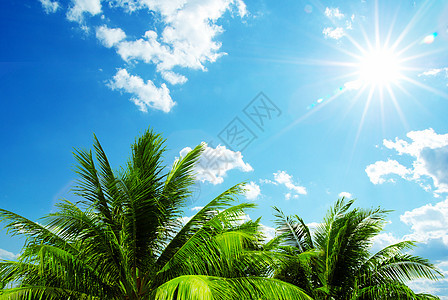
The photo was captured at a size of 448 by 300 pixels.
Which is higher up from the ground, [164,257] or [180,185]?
[180,185]

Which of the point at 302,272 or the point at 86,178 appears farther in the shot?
the point at 302,272

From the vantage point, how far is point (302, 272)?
11.5 meters

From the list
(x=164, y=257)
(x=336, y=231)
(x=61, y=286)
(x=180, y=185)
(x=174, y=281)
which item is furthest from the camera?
(x=336, y=231)

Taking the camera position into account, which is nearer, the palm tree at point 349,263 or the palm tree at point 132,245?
the palm tree at point 132,245

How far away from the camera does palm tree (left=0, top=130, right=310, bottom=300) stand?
22.0ft

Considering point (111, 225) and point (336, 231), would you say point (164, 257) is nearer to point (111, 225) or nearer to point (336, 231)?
point (111, 225)

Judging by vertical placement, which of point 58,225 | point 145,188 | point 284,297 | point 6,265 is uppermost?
point 145,188

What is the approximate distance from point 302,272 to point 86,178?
25.4ft

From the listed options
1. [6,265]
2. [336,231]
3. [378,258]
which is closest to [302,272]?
[336,231]

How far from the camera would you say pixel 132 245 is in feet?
25.8

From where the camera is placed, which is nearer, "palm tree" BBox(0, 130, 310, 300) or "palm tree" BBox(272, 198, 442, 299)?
"palm tree" BBox(0, 130, 310, 300)

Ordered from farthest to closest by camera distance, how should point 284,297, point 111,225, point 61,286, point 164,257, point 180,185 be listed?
point 180,185
point 164,257
point 111,225
point 61,286
point 284,297

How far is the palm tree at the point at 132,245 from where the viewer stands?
22.0 ft

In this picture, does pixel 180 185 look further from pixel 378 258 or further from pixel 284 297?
pixel 378 258
